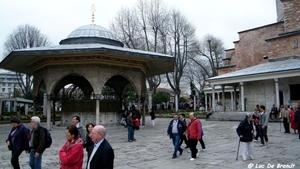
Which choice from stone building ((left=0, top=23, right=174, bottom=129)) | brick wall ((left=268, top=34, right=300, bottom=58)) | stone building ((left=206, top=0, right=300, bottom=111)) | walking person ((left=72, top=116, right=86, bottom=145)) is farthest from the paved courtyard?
brick wall ((left=268, top=34, right=300, bottom=58))

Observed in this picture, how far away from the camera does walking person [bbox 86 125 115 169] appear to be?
3.14 metres

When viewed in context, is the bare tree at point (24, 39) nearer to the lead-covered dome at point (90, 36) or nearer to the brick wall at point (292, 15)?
the lead-covered dome at point (90, 36)

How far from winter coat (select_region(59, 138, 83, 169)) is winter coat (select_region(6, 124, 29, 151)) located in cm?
248

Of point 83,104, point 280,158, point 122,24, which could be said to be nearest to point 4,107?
point 122,24

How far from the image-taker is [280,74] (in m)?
19.8

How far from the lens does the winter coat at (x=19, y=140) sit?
556 cm

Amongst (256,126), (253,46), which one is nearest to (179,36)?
(253,46)

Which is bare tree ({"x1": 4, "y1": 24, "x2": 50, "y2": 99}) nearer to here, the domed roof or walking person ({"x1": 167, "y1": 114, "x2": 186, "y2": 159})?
the domed roof

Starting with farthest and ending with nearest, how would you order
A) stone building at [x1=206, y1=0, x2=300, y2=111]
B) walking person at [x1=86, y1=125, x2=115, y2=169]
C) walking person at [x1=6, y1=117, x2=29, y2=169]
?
stone building at [x1=206, y1=0, x2=300, y2=111]
walking person at [x1=6, y1=117, x2=29, y2=169]
walking person at [x1=86, y1=125, x2=115, y2=169]

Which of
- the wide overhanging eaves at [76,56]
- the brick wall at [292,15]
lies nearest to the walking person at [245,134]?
the wide overhanging eaves at [76,56]

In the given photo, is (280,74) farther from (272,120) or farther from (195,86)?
(195,86)

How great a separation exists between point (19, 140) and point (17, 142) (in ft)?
0.18

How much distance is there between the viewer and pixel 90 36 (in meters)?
18.0

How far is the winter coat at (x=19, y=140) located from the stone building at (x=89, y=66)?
8101 millimetres
